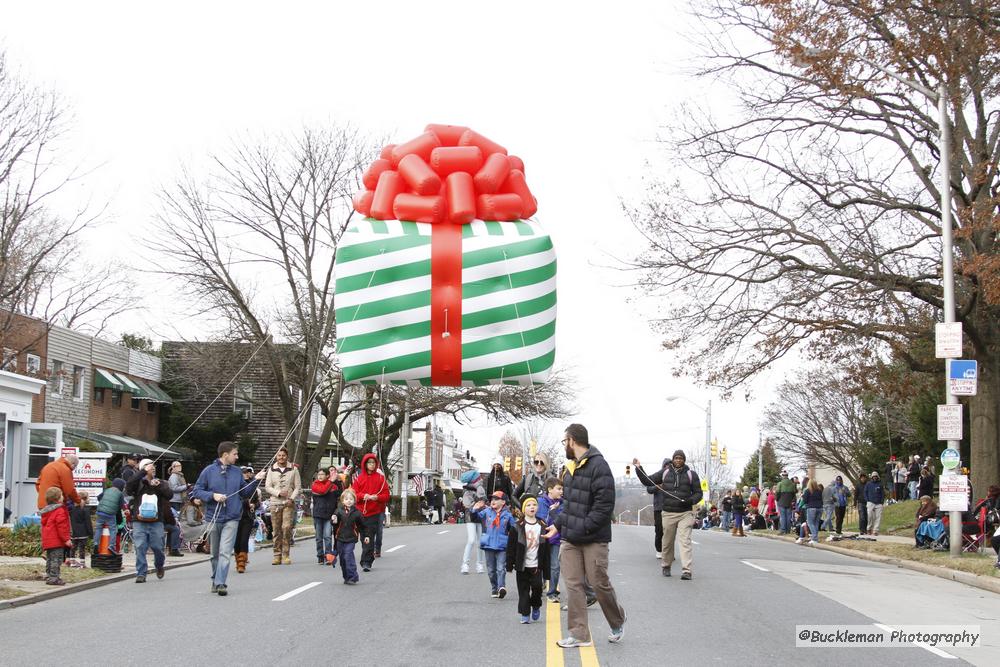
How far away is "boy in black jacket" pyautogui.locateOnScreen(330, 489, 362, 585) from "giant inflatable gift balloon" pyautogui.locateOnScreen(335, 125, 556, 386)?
9.55 feet

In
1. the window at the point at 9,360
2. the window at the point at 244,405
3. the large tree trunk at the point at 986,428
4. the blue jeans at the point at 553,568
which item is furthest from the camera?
the window at the point at 244,405

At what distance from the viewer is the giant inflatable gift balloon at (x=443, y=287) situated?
1065 centimetres

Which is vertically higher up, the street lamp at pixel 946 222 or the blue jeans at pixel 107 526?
the street lamp at pixel 946 222

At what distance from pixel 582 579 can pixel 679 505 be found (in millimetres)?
5994

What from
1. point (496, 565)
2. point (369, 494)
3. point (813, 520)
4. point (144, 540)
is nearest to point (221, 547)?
point (144, 540)

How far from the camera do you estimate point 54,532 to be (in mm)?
13125

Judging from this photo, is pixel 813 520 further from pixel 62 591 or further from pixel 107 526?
pixel 62 591

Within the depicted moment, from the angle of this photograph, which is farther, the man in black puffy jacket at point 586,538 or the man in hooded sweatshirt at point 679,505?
the man in hooded sweatshirt at point 679,505

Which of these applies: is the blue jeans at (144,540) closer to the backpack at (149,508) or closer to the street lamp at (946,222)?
the backpack at (149,508)

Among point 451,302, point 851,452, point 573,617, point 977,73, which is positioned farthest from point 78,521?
point 851,452

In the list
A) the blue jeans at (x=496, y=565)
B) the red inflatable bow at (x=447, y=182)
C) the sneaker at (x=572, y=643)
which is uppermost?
the red inflatable bow at (x=447, y=182)

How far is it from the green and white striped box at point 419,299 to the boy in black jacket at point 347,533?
299cm

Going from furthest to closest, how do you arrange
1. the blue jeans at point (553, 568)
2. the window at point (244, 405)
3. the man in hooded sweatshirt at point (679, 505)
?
1. the window at point (244, 405)
2. the man in hooded sweatshirt at point (679, 505)
3. the blue jeans at point (553, 568)

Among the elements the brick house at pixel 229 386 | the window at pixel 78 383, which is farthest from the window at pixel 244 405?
the window at pixel 78 383
